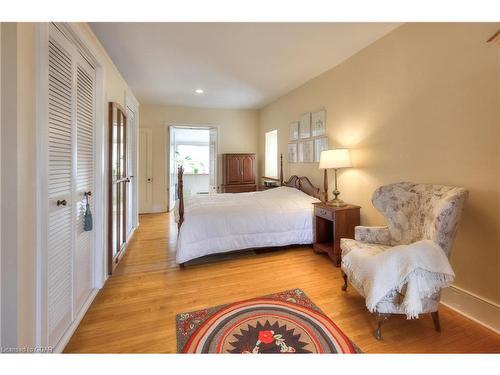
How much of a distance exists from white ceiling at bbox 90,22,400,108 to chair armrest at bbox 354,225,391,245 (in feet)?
6.47

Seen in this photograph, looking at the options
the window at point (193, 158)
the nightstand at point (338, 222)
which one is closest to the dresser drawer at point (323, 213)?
the nightstand at point (338, 222)

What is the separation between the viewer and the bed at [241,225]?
276cm

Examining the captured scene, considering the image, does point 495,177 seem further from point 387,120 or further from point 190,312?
point 190,312

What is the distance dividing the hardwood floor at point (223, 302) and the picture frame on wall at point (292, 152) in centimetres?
178

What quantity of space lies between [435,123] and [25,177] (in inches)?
113

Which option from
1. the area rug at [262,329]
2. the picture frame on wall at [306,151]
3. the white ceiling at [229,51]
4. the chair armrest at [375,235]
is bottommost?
the area rug at [262,329]

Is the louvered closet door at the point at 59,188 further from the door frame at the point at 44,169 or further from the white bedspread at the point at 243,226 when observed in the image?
the white bedspread at the point at 243,226

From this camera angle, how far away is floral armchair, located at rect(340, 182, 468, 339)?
1567 millimetres

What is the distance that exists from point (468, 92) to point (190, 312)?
9.04 feet

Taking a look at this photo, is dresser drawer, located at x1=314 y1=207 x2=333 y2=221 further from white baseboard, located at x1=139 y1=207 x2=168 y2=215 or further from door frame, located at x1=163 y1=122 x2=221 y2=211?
white baseboard, located at x1=139 y1=207 x2=168 y2=215

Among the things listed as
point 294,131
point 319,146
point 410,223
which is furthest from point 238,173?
point 410,223

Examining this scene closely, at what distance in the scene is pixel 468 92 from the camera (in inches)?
70.5

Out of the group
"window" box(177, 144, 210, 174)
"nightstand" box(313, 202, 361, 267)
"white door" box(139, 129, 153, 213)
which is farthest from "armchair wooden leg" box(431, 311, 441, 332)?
"window" box(177, 144, 210, 174)
